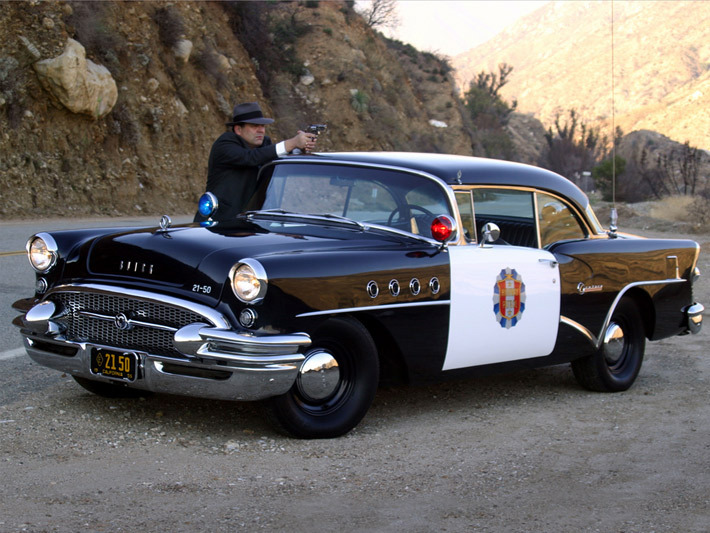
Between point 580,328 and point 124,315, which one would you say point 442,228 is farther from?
point 124,315

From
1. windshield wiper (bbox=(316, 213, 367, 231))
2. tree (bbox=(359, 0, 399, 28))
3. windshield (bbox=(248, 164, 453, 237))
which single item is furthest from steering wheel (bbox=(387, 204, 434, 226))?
tree (bbox=(359, 0, 399, 28))

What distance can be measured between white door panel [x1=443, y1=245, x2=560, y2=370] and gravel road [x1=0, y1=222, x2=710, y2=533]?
0.40 metres

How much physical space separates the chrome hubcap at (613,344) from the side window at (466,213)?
138 cm

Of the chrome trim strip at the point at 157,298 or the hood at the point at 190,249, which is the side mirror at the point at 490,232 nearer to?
the hood at the point at 190,249

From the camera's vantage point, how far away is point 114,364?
4.84 metres

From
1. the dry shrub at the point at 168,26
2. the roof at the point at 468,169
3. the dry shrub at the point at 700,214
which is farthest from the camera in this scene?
the dry shrub at the point at 168,26

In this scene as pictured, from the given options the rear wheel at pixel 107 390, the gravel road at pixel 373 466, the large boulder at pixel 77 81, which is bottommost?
the gravel road at pixel 373 466

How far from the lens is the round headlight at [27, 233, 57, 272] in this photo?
5512 mm

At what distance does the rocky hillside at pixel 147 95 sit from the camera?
2167cm

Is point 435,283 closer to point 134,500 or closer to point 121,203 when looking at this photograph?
point 134,500

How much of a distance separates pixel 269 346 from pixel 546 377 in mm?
3167

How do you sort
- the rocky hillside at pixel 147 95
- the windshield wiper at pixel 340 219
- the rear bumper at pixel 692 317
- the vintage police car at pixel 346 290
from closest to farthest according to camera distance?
the vintage police car at pixel 346 290 → the windshield wiper at pixel 340 219 → the rear bumper at pixel 692 317 → the rocky hillside at pixel 147 95

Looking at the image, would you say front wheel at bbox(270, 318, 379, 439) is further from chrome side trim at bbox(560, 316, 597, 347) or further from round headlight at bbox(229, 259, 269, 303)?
chrome side trim at bbox(560, 316, 597, 347)

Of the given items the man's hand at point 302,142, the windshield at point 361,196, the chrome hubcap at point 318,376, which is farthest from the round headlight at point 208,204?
the chrome hubcap at point 318,376
